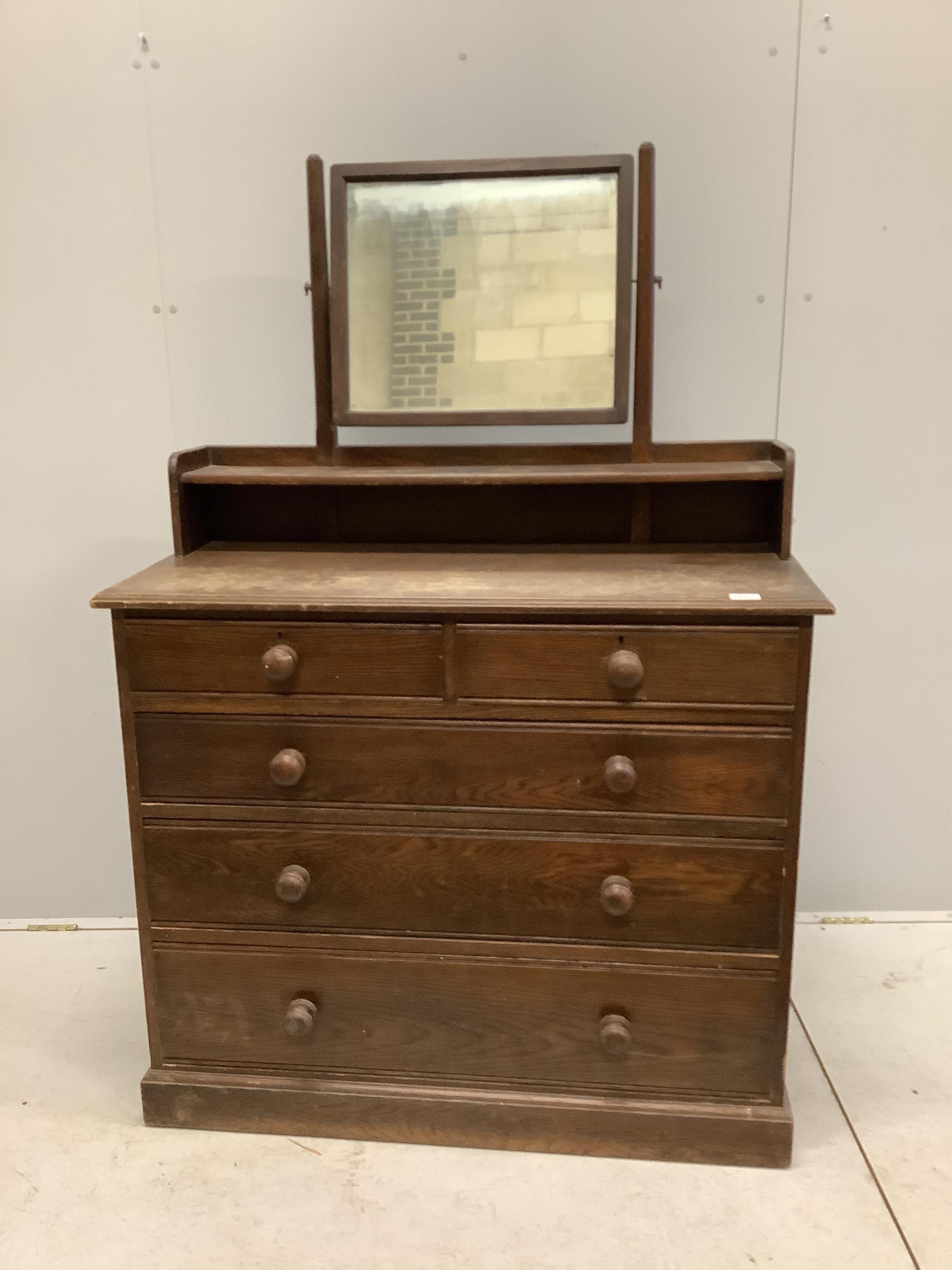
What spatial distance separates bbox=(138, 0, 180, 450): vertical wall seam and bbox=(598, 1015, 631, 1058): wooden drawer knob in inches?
61.7

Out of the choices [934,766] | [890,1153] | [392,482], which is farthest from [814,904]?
[392,482]

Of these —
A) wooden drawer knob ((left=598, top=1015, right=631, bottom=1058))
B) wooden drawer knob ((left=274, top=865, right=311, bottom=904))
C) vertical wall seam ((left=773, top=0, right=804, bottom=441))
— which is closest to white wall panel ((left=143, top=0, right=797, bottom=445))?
vertical wall seam ((left=773, top=0, right=804, bottom=441))

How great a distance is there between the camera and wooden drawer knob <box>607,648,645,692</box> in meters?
1.75

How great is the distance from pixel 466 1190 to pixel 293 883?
2.08 ft

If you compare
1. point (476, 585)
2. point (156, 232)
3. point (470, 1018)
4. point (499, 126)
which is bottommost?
point (470, 1018)

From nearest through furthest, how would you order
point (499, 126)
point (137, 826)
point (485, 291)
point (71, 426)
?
point (137, 826) → point (485, 291) → point (499, 126) → point (71, 426)

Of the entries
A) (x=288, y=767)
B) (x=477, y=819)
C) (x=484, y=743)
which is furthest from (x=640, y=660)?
(x=288, y=767)

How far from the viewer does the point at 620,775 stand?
179 cm

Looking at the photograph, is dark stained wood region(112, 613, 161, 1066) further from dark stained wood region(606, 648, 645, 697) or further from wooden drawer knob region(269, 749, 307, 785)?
dark stained wood region(606, 648, 645, 697)

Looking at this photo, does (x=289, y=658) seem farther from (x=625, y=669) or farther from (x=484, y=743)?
(x=625, y=669)

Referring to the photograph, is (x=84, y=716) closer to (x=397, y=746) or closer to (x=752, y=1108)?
(x=397, y=746)

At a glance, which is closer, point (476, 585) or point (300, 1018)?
point (476, 585)

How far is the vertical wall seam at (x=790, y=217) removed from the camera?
2.15 metres

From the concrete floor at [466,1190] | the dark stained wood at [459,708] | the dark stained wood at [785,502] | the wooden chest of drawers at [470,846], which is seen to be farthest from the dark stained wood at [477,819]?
the concrete floor at [466,1190]
